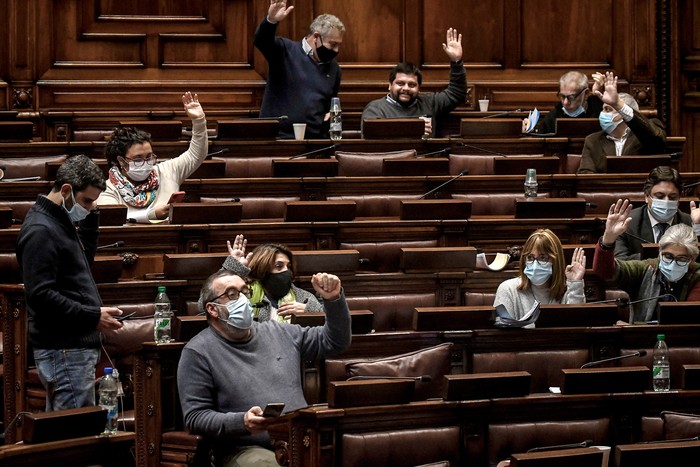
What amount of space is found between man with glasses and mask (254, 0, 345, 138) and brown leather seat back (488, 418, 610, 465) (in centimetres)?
174

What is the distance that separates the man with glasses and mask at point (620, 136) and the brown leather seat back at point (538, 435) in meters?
1.52

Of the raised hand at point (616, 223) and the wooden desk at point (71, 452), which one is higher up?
the raised hand at point (616, 223)

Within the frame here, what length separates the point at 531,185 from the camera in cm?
324

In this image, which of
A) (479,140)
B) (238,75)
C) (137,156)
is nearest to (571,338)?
(137,156)

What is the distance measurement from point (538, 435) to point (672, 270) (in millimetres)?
709

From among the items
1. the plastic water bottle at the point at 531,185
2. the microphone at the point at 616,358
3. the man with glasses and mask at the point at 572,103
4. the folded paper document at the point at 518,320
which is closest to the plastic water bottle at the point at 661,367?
the microphone at the point at 616,358

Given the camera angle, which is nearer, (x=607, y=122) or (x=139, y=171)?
(x=139, y=171)

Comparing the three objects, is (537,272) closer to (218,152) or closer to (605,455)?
(605,455)

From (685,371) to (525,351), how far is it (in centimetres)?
31

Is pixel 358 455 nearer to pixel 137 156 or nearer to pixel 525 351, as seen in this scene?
pixel 525 351

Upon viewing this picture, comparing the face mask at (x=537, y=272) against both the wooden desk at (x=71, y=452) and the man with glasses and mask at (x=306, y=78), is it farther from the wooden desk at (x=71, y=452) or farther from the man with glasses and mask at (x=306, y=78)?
the man with glasses and mask at (x=306, y=78)

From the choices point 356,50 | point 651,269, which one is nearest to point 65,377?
point 651,269

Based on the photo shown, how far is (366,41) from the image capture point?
4.43 m

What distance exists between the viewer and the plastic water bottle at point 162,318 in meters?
2.33
